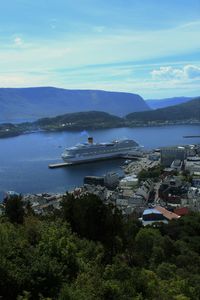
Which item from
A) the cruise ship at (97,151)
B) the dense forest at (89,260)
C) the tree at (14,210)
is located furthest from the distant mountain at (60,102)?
the dense forest at (89,260)

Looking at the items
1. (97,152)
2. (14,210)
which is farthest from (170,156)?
(14,210)

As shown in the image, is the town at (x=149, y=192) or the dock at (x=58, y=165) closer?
the town at (x=149, y=192)

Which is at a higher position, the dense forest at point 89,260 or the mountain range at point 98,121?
the mountain range at point 98,121

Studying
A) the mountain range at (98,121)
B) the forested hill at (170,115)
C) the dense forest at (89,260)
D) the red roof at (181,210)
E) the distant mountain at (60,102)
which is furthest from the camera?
the distant mountain at (60,102)

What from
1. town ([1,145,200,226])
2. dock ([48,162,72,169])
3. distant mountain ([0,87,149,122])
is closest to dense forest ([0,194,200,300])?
town ([1,145,200,226])

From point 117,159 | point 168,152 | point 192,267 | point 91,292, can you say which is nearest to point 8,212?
point 192,267

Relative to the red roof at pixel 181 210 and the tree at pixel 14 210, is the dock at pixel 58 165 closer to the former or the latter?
the red roof at pixel 181 210
